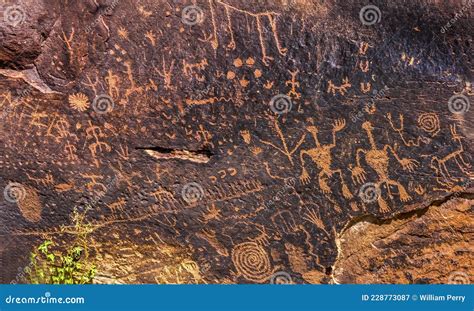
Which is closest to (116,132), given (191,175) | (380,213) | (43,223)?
(191,175)

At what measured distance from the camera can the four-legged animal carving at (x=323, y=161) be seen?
3.41 metres

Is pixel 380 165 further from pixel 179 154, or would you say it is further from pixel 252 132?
pixel 179 154

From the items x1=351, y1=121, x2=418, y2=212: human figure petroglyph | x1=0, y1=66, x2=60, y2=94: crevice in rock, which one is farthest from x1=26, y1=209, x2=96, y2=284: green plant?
x1=351, y1=121, x2=418, y2=212: human figure petroglyph

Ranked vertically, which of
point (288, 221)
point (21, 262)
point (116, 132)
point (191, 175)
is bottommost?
point (21, 262)

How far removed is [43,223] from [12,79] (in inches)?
30.3

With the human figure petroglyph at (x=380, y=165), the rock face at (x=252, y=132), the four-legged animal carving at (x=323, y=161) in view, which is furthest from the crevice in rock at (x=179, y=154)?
the human figure petroglyph at (x=380, y=165)

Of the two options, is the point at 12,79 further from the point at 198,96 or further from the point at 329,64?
the point at 329,64

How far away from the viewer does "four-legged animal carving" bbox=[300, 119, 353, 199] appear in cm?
341

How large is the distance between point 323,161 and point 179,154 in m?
0.71

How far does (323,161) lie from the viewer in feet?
11.3

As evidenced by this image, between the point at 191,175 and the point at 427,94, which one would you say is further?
the point at 191,175

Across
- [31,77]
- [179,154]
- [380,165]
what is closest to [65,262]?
[179,154]

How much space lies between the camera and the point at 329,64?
10.9ft

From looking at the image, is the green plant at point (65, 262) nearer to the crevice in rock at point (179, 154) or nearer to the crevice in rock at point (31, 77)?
the crevice in rock at point (179, 154)
